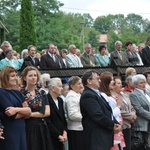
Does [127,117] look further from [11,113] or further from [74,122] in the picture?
[11,113]

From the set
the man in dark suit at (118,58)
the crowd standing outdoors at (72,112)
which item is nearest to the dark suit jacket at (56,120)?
the crowd standing outdoors at (72,112)

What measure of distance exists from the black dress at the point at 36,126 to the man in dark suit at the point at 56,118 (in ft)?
1.03

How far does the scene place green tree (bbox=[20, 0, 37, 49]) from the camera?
40.3 m

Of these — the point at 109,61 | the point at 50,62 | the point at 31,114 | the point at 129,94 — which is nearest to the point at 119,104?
the point at 129,94

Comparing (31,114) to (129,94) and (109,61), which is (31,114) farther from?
(109,61)

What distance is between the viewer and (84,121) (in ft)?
23.3

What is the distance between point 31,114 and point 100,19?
11200 centimetres

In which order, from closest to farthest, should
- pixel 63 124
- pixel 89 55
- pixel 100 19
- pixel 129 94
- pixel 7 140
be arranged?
pixel 7 140 < pixel 63 124 < pixel 129 94 < pixel 89 55 < pixel 100 19

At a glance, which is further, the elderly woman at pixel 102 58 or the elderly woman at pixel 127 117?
the elderly woman at pixel 102 58

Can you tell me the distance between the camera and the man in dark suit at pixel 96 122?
6863 mm

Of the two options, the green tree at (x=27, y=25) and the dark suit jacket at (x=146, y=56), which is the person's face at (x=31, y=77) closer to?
the dark suit jacket at (x=146, y=56)

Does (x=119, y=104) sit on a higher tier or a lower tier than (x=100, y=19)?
lower

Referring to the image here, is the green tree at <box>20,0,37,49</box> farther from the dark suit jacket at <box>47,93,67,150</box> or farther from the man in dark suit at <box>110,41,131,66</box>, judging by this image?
the dark suit jacket at <box>47,93,67,150</box>

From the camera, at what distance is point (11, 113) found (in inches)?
243
